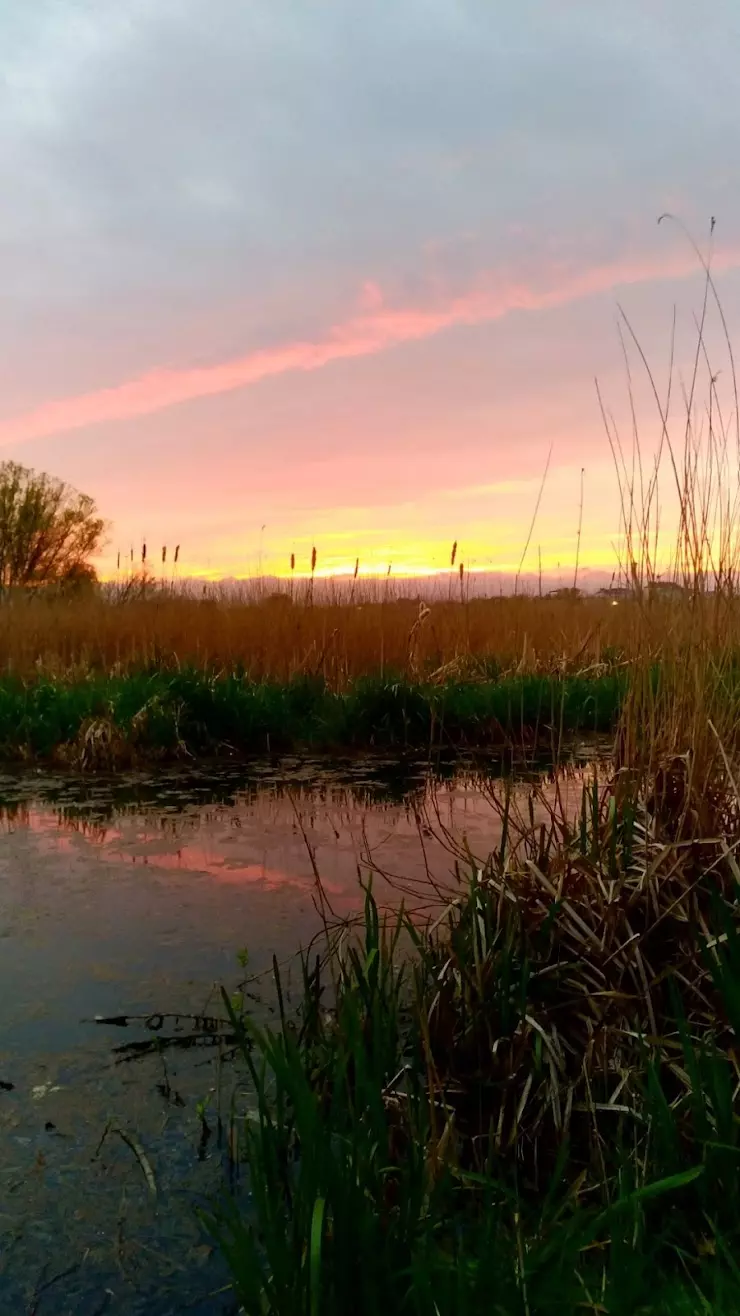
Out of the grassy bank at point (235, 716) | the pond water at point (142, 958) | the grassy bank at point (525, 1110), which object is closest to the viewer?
the grassy bank at point (525, 1110)

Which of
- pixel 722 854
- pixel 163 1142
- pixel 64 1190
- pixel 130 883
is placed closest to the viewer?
pixel 64 1190

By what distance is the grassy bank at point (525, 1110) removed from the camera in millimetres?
1213

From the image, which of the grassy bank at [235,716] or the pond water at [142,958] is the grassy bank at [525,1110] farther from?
the grassy bank at [235,716]

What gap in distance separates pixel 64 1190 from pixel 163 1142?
0.61 ft

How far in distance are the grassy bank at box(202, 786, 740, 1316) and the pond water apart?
0.44ft

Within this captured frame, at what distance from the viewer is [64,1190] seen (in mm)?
1559

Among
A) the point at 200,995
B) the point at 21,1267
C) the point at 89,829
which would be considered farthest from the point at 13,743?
the point at 21,1267

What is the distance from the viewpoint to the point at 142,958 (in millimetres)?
2451

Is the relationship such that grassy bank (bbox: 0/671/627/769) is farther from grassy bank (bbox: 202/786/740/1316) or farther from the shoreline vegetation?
grassy bank (bbox: 202/786/740/1316)

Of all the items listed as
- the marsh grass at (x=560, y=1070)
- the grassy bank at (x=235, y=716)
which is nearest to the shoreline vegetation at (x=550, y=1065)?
the marsh grass at (x=560, y=1070)

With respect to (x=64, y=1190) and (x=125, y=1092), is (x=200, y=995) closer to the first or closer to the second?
A: (x=125, y=1092)

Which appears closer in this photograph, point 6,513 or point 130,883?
point 130,883

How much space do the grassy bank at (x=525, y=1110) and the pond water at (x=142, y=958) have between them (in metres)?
0.13

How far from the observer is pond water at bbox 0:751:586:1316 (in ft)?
4.75
